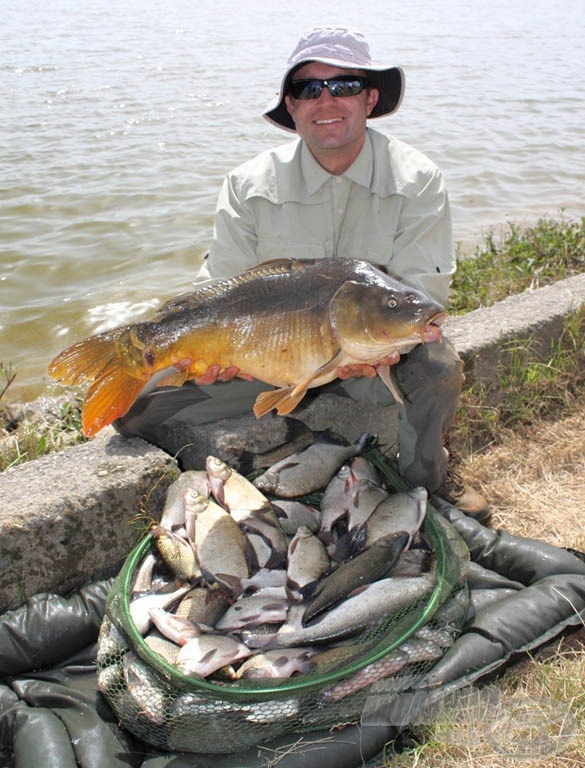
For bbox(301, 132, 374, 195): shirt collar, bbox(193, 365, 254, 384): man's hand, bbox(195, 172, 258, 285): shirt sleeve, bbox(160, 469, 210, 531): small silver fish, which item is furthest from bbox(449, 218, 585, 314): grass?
bbox(160, 469, 210, 531): small silver fish

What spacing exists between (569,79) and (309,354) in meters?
15.9

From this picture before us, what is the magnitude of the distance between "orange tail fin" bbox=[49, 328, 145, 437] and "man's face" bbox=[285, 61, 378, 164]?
1.32 m

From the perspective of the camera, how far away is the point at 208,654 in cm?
244

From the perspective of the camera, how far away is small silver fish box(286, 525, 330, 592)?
2.71 metres

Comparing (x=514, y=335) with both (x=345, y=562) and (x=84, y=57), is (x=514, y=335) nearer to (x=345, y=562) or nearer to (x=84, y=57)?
(x=345, y=562)

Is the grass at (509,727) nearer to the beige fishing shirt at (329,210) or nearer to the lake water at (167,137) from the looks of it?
the beige fishing shirt at (329,210)

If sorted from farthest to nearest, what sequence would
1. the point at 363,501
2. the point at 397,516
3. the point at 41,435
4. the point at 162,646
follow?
1. the point at 41,435
2. the point at 363,501
3. the point at 397,516
4. the point at 162,646

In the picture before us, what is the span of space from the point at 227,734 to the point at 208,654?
9.3 inches

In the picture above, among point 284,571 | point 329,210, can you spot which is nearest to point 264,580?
point 284,571

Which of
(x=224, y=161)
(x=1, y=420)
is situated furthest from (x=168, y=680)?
(x=224, y=161)

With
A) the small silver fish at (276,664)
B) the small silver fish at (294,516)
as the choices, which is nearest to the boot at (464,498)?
the small silver fish at (294,516)

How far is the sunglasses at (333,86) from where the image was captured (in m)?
3.33

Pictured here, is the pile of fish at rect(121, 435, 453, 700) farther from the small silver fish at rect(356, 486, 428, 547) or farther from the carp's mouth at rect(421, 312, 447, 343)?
the carp's mouth at rect(421, 312, 447, 343)

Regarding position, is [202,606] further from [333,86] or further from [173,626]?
[333,86]
